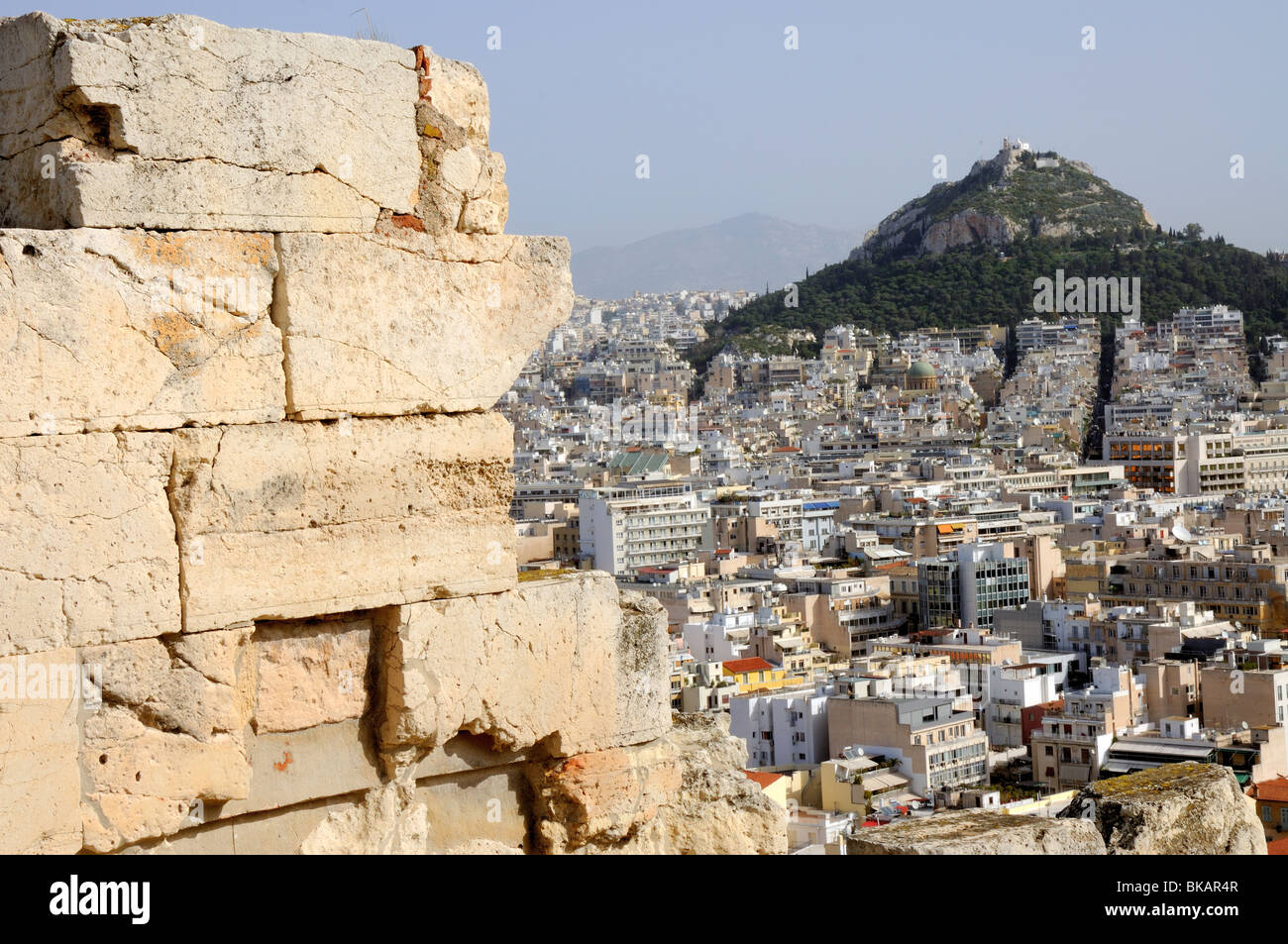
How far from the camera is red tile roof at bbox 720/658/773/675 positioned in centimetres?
3023

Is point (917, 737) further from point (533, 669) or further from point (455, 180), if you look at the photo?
point (455, 180)

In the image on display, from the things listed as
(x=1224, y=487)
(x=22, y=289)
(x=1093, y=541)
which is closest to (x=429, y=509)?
(x=22, y=289)

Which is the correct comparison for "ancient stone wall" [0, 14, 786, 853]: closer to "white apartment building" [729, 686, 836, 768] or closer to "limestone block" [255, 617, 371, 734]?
"limestone block" [255, 617, 371, 734]

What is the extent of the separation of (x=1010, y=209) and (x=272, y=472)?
97.7 meters

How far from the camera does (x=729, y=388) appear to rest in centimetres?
9219

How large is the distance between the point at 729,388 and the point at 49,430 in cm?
8954

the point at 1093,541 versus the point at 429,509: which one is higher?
the point at 429,509

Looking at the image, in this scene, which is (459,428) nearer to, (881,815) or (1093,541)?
(881,815)

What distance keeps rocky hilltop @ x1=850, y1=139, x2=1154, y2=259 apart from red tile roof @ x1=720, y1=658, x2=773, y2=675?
226 feet

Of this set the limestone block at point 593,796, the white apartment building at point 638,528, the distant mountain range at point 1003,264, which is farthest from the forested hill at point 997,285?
the limestone block at point 593,796

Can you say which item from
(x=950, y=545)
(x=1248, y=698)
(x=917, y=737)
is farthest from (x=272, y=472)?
(x=950, y=545)

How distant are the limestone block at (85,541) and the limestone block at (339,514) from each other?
49 mm
